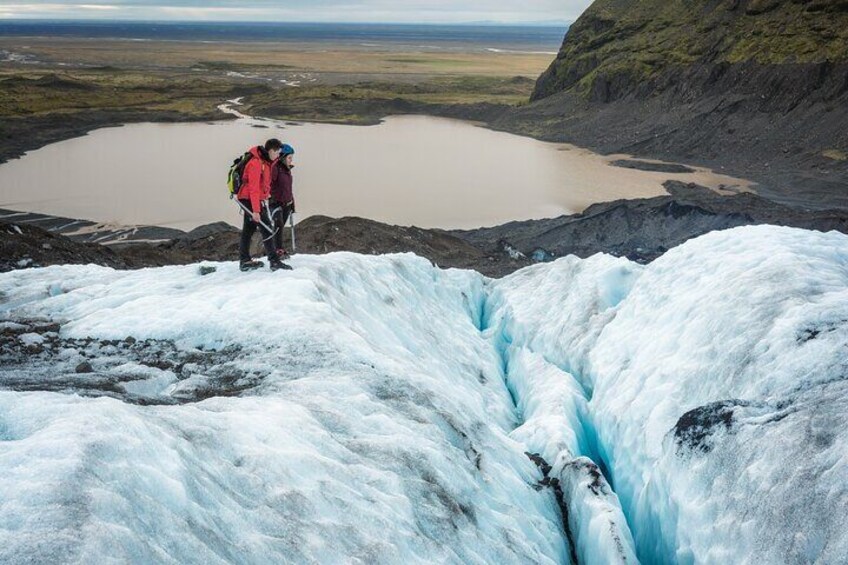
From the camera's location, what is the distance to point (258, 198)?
10102mm

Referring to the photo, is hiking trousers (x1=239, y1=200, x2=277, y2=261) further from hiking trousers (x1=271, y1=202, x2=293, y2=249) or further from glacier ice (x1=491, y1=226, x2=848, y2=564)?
glacier ice (x1=491, y1=226, x2=848, y2=564)

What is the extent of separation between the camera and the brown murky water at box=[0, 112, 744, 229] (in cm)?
3528

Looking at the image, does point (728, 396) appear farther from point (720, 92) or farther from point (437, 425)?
point (720, 92)

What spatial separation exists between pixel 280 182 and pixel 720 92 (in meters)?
51.5

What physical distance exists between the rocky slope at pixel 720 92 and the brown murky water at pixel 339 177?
4.17m

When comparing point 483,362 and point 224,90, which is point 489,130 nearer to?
point 224,90

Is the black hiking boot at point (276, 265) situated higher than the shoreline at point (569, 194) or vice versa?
the black hiking boot at point (276, 265)

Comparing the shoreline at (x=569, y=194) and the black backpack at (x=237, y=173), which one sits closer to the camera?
the black backpack at (x=237, y=173)

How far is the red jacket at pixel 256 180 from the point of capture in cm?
1000

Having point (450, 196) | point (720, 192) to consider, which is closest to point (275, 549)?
point (450, 196)

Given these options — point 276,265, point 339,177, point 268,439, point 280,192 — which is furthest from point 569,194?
point 268,439

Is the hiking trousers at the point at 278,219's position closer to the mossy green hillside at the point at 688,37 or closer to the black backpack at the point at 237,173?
the black backpack at the point at 237,173

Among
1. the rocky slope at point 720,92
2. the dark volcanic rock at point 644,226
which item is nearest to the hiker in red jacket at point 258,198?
the dark volcanic rock at point 644,226

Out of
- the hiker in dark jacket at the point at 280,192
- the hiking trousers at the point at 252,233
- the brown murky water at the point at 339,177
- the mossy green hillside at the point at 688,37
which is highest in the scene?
the mossy green hillside at the point at 688,37
